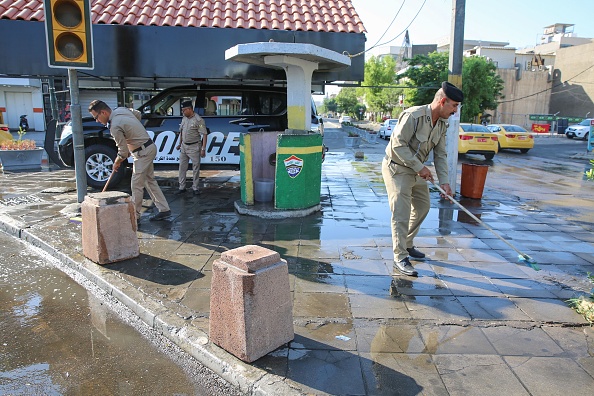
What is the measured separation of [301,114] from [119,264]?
13.3 feet

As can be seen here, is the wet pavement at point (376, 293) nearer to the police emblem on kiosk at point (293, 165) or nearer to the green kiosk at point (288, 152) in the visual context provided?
the green kiosk at point (288, 152)

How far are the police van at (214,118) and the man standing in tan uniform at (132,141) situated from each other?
2666 mm

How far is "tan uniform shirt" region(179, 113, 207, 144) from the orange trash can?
519 centimetres

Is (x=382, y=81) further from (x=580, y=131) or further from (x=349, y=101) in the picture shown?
(x=349, y=101)

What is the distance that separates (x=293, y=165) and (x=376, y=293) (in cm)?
299

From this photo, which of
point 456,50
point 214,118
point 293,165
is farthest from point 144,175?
point 456,50

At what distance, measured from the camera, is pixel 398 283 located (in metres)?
4.54

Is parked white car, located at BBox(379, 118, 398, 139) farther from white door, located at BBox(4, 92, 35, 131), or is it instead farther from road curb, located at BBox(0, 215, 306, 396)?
road curb, located at BBox(0, 215, 306, 396)

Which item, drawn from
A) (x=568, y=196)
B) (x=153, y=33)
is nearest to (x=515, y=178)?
(x=568, y=196)

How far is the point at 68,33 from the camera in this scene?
597cm

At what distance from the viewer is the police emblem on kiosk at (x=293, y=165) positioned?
676 centimetres

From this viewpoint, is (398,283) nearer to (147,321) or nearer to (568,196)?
(147,321)

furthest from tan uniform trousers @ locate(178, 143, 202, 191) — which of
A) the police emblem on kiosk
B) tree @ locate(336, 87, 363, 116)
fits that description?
tree @ locate(336, 87, 363, 116)

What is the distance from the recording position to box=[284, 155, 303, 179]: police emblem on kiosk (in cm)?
676
